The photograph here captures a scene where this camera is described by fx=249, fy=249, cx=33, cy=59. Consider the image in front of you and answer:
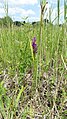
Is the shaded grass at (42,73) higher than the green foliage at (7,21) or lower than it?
lower

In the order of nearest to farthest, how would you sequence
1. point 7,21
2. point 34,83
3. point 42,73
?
1. point 34,83
2. point 42,73
3. point 7,21

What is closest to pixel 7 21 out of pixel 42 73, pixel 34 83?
pixel 42 73

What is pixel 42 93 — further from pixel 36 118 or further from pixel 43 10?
pixel 43 10

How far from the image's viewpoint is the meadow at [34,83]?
0.81m

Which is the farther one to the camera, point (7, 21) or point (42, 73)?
point (7, 21)

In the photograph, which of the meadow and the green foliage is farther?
the green foliage

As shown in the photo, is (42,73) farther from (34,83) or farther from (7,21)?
(7,21)

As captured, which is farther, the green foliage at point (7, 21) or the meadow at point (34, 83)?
the green foliage at point (7, 21)

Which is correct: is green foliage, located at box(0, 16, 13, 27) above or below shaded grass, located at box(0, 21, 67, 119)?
above

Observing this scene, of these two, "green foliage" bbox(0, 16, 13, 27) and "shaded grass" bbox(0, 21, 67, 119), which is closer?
"shaded grass" bbox(0, 21, 67, 119)

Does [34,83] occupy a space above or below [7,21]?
below

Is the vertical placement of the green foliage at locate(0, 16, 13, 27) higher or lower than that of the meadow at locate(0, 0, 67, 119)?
higher

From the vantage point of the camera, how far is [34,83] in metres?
0.96

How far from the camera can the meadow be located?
81 centimetres
